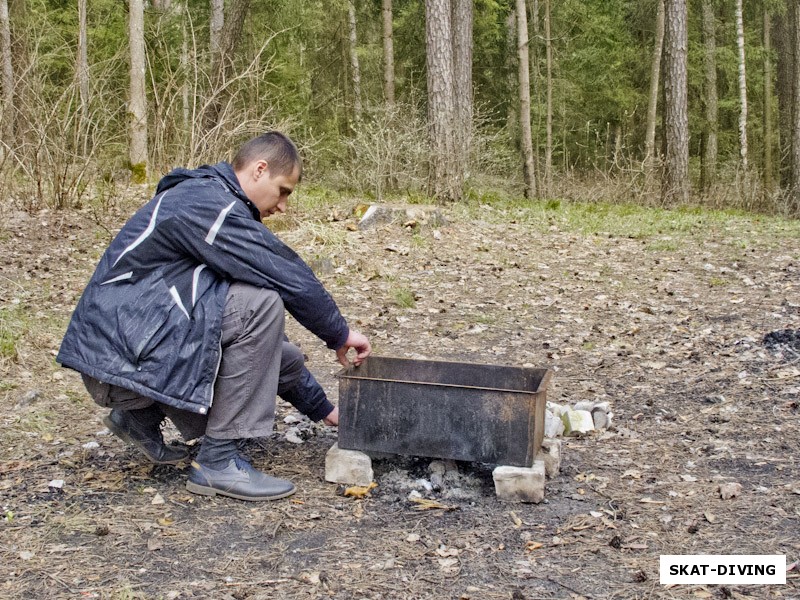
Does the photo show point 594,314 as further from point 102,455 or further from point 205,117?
point 205,117

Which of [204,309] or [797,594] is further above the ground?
[204,309]

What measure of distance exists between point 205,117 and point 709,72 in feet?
55.4

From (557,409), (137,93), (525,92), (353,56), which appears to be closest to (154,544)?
(557,409)

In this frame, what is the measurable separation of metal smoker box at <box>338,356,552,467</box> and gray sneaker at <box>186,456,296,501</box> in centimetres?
36

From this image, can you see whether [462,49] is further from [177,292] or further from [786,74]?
[177,292]

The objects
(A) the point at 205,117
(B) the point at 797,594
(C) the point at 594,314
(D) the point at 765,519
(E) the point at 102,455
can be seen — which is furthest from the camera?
(A) the point at 205,117

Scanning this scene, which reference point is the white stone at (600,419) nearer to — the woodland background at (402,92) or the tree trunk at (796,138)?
the woodland background at (402,92)

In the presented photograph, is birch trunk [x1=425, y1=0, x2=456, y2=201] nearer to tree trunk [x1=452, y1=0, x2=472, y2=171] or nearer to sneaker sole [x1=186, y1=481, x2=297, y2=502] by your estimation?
tree trunk [x1=452, y1=0, x2=472, y2=171]

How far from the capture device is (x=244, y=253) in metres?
3.19

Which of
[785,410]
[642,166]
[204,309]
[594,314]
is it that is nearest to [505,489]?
[204,309]

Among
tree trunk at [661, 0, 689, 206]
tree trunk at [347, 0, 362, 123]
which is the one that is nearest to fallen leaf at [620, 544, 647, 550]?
tree trunk at [661, 0, 689, 206]

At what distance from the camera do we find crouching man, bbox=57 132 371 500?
3131 mm

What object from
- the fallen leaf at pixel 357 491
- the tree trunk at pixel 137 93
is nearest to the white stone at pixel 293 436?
the fallen leaf at pixel 357 491

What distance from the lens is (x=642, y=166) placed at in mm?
14883
